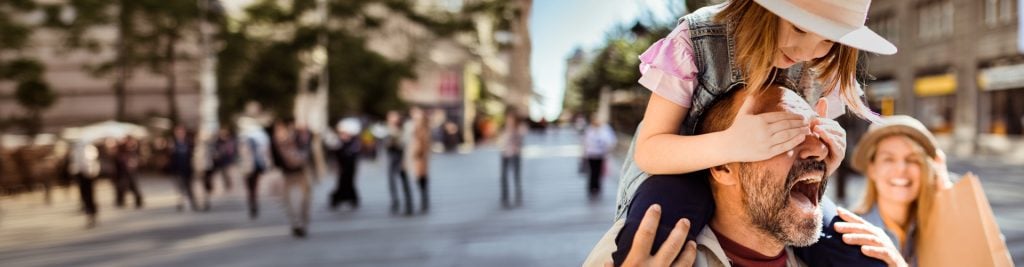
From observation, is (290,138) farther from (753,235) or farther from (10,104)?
(10,104)

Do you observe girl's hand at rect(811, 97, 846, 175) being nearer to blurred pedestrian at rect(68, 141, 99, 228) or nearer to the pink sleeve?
the pink sleeve

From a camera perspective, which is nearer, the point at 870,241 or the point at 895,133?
the point at 870,241

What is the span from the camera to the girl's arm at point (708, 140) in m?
1.25

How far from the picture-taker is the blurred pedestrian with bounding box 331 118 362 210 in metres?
14.0

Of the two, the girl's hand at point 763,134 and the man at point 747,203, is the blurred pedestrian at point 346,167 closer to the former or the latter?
the man at point 747,203

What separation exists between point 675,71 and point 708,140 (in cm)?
13

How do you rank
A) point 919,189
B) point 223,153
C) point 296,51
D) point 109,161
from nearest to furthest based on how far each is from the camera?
point 919,189 → point 109,161 → point 223,153 → point 296,51

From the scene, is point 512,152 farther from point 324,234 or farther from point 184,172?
point 184,172

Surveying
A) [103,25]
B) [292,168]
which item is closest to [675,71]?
[292,168]

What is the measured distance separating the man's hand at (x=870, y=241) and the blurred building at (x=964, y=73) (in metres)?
26.0

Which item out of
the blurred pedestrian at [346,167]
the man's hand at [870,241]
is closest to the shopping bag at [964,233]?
the man's hand at [870,241]

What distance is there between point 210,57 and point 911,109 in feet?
84.3

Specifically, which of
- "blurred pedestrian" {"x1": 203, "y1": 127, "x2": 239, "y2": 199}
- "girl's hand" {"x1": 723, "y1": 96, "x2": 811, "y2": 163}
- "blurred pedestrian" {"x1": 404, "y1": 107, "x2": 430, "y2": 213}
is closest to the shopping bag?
"girl's hand" {"x1": 723, "y1": 96, "x2": 811, "y2": 163}

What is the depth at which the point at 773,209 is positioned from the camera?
1.31 meters
